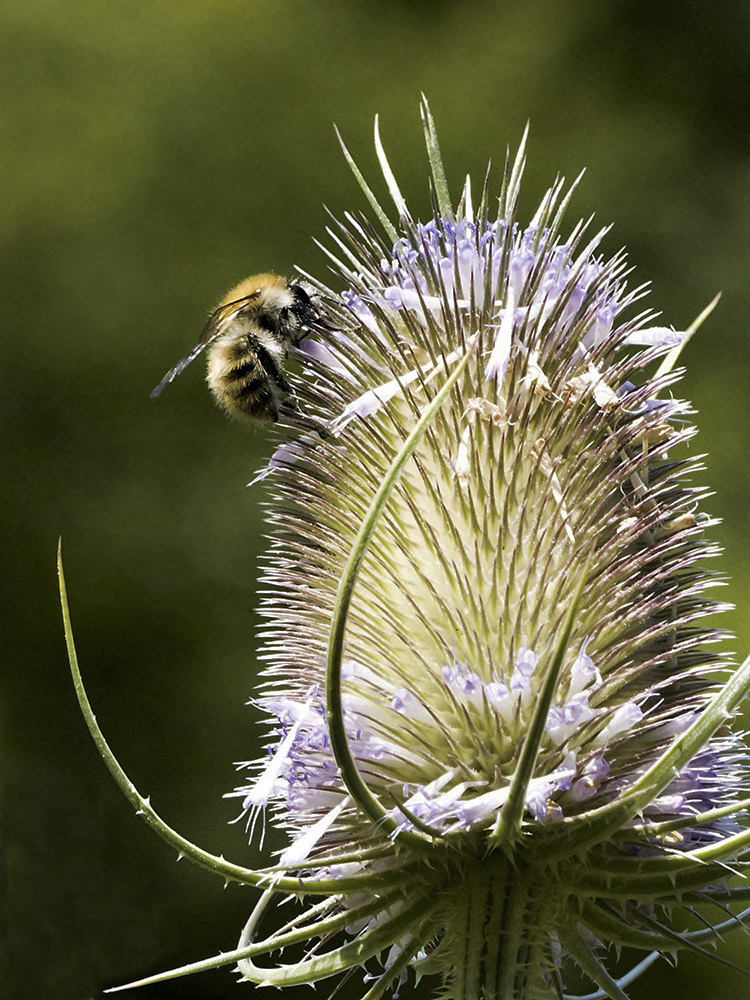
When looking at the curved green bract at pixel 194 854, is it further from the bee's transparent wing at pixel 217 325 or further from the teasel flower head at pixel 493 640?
the bee's transparent wing at pixel 217 325

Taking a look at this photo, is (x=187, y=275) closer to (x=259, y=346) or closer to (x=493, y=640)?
(x=259, y=346)

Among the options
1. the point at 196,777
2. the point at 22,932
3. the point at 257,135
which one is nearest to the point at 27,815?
the point at 22,932

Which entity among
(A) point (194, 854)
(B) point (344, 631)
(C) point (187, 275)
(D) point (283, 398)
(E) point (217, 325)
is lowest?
(A) point (194, 854)

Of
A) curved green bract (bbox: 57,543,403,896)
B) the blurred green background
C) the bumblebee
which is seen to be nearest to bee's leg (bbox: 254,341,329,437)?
the bumblebee


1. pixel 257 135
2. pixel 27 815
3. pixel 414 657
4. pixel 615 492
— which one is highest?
pixel 257 135

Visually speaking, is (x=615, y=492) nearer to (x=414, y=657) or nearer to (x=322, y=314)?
(x=414, y=657)

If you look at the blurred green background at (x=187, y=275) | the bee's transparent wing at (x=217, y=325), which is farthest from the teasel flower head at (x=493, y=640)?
Result: the blurred green background at (x=187, y=275)

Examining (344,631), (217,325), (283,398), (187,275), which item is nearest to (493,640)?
(344,631)
